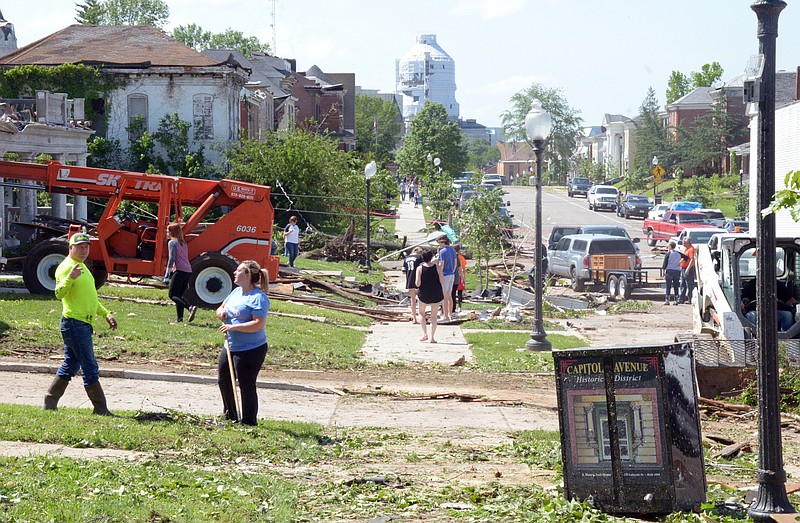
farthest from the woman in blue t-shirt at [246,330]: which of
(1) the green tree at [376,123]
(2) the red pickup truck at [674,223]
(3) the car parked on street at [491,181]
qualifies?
(1) the green tree at [376,123]

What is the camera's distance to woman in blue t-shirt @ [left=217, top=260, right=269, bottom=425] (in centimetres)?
1018

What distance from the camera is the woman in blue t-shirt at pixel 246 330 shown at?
10.2 metres

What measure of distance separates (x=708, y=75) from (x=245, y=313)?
124562mm

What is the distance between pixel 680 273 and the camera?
1110 inches

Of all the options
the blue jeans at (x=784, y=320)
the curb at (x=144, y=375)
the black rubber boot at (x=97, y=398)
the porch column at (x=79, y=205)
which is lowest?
the curb at (x=144, y=375)

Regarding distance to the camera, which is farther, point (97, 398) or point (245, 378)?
point (97, 398)

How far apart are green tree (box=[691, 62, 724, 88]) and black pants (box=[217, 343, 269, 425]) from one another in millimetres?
123302

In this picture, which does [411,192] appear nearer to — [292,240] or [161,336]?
[292,240]

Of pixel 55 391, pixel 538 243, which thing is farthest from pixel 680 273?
pixel 55 391

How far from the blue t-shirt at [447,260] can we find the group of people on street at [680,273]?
25.2 feet

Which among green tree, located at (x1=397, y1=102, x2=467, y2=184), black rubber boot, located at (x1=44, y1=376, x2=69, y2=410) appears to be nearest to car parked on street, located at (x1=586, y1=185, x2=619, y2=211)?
green tree, located at (x1=397, y1=102, x2=467, y2=184)

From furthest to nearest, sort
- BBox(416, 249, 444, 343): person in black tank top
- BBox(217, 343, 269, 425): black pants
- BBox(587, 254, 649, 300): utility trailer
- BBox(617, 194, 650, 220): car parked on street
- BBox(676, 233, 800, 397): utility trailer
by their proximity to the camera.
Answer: BBox(617, 194, 650, 220): car parked on street < BBox(587, 254, 649, 300): utility trailer < BBox(416, 249, 444, 343): person in black tank top < BBox(676, 233, 800, 397): utility trailer < BBox(217, 343, 269, 425): black pants

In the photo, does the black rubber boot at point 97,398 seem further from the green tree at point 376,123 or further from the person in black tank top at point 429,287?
the green tree at point 376,123

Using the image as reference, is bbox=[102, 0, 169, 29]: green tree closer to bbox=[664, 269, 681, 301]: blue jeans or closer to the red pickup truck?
the red pickup truck
